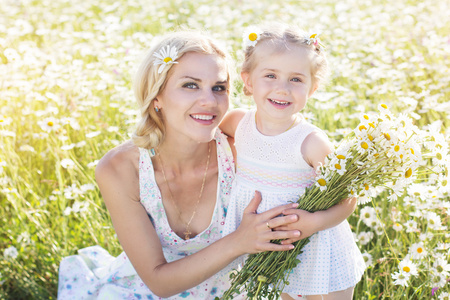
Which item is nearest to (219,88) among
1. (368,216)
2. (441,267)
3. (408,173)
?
(408,173)

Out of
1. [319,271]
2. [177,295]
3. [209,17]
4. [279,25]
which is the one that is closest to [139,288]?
[177,295]

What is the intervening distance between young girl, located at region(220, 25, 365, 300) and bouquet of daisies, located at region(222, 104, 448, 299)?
12 cm

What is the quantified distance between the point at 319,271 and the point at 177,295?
0.75 m

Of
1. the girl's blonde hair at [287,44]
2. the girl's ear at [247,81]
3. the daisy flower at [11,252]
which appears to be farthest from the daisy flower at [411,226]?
the daisy flower at [11,252]

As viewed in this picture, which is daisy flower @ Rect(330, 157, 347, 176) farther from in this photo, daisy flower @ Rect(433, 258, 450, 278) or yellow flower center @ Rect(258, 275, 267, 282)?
daisy flower @ Rect(433, 258, 450, 278)

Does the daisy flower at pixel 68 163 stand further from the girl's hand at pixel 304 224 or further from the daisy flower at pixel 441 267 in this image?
the daisy flower at pixel 441 267

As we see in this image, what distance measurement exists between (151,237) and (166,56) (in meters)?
0.77

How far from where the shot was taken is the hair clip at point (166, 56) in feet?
6.39

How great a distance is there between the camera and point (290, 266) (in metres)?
1.76

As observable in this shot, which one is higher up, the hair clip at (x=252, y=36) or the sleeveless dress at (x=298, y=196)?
the hair clip at (x=252, y=36)

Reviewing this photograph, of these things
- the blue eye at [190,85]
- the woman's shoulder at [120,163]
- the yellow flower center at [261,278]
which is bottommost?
the yellow flower center at [261,278]

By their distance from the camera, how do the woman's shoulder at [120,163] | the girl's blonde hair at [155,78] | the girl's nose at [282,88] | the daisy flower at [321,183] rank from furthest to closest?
the woman's shoulder at [120,163]
the girl's blonde hair at [155,78]
the girl's nose at [282,88]
the daisy flower at [321,183]

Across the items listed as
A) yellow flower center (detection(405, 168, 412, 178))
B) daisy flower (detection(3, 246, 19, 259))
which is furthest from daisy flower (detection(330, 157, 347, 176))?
daisy flower (detection(3, 246, 19, 259))

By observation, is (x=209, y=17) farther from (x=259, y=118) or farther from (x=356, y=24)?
(x=259, y=118)
